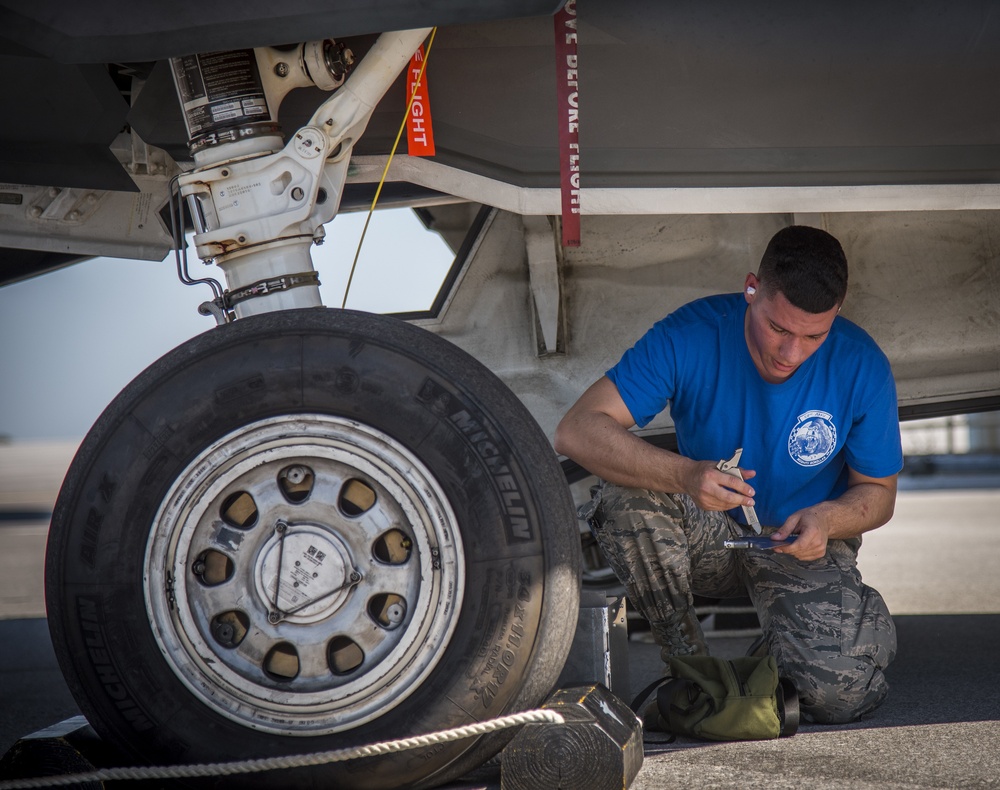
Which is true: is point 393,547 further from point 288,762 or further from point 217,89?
point 217,89

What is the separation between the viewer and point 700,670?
198cm

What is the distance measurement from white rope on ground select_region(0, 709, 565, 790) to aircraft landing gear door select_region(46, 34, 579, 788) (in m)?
0.04

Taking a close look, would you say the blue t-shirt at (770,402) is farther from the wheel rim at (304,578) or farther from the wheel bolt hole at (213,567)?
the wheel bolt hole at (213,567)

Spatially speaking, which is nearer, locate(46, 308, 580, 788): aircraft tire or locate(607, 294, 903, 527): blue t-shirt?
locate(46, 308, 580, 788): aircraft tire

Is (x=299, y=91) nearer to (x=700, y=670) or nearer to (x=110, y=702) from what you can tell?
(x=110, y=702)

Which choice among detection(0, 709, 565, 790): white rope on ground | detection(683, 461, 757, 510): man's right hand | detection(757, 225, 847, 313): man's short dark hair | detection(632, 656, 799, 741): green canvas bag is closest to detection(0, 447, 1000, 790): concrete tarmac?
detection(632, 656, 799, 741): green canvas bag

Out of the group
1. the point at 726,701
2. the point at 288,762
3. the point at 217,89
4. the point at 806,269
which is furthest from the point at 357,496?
the point at 806,269

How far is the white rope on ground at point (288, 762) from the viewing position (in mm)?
1394

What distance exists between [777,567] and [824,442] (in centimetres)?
32

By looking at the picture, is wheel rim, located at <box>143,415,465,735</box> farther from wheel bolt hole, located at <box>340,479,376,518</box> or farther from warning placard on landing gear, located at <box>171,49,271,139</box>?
warning placard on landing gear, located at <box>171,49,271,139</box>

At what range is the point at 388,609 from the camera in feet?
5.04

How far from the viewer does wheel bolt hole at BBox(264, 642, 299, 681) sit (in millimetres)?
1525

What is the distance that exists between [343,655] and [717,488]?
796 millimetres

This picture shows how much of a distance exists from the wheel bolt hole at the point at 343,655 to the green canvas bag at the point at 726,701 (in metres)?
0.69
